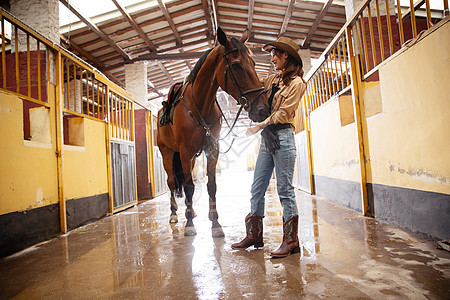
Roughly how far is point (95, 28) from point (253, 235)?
23.9ft

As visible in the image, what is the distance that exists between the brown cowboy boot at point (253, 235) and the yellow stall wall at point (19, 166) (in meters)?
2.23

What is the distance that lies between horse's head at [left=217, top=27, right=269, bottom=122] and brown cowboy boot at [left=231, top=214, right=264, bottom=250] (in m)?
0.85

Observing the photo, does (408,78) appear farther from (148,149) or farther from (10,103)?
(148,149)

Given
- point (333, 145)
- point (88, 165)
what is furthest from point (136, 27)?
point (333, 145)

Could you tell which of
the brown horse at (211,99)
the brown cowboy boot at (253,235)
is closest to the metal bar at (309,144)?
the brown horse at (211,99)

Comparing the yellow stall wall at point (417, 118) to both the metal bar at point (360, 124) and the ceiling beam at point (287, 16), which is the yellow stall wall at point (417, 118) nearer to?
the metal bar at point (360, 124)

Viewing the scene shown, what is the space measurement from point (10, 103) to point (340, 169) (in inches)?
173

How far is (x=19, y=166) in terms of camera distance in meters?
2.63

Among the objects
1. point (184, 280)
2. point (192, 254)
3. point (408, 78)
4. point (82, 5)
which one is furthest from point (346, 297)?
point (82, 5)

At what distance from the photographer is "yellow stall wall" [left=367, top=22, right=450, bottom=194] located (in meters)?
1.95

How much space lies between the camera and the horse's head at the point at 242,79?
6.72 ft

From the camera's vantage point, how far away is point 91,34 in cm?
732

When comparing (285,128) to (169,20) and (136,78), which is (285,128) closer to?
(169,20)

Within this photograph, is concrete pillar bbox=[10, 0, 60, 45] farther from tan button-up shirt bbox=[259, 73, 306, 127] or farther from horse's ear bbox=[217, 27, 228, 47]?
tan button-up shirt bbox=[259, 73, 306, 127]
